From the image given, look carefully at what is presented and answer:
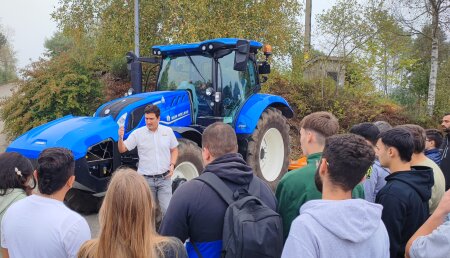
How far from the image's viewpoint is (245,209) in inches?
86.5

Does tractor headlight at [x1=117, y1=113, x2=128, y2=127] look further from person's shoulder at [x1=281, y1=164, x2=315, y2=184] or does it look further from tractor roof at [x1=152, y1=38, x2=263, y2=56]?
person's shoulder at [x1=281, y1=164, x2=315, y2=184]

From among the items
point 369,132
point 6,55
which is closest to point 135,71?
point 369,132

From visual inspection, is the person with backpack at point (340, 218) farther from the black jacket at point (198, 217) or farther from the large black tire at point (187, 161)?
the large black tire at point (187, 161)

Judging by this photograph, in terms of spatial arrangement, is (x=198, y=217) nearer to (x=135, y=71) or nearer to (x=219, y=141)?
(x=219, y=141)

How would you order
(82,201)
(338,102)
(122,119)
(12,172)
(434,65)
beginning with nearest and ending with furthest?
(12,172)
(122,119)
(82,201)
(338,102)
(434,65)

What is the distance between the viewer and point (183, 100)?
20.7 feet

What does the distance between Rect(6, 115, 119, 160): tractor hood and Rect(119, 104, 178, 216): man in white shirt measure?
0.49 m

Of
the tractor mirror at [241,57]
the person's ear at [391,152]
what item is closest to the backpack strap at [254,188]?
the person's ear at [391,152]

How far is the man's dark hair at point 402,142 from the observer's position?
2.65 metres

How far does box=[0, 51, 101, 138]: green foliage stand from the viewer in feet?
35.1

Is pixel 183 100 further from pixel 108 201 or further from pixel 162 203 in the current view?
pixel 108 201

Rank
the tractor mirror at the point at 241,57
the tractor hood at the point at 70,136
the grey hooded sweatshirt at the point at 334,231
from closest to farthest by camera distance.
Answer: the grey hooded sweatshirt at the point at 334,231 < the tractor hood at the point at 70,136 < the tractor mirror at the point at 241,57

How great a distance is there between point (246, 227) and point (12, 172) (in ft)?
5.15

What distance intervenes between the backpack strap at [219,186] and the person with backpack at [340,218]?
0.57m
